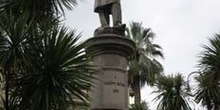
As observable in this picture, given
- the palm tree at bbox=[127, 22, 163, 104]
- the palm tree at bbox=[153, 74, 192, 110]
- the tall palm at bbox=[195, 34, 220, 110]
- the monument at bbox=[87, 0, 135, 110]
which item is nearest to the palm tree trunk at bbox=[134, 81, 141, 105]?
the palm tree at bbox=[127, 22, 163, 104]

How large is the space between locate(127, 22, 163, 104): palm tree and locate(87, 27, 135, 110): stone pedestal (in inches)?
681

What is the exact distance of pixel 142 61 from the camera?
1158 inches

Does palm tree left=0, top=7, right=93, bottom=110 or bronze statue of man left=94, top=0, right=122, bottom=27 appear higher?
bronze statue of man left=94, top=0, right=122, bottom=27

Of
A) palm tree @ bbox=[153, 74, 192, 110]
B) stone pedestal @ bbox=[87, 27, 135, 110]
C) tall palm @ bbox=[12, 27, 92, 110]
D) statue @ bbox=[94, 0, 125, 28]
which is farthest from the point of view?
palm tree @ bbox=[153, 74, 192, 110]

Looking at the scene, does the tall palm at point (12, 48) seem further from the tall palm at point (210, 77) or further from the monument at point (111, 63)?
the tall palm at point (210, 77)

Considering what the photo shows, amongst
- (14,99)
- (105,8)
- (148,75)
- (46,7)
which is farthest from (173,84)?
(148,75)

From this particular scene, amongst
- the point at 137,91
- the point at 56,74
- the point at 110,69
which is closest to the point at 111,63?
the point at 110,69

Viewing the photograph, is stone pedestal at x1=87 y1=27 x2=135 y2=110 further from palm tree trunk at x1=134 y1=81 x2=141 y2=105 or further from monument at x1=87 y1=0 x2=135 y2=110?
palm tree trunk at x1=134 y1=81 x2=141 y2=105

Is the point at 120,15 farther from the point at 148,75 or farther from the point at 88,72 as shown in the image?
the point at 148,75

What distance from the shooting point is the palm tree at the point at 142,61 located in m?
28.6

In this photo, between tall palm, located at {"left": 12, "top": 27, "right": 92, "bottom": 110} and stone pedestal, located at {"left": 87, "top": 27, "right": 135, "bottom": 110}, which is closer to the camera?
tall palm, located at {"left": 12, "top": 27, "right": 92, "bottom": 110}

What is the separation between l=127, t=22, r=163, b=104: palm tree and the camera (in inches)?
1125

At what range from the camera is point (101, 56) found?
1020 centimetres

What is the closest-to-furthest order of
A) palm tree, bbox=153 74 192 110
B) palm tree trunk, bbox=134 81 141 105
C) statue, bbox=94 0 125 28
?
statue, bbox=94 0 125 28, palm tree, bbox=153 74 192 110, palm tree trunk, bbox=134 81 141 105
